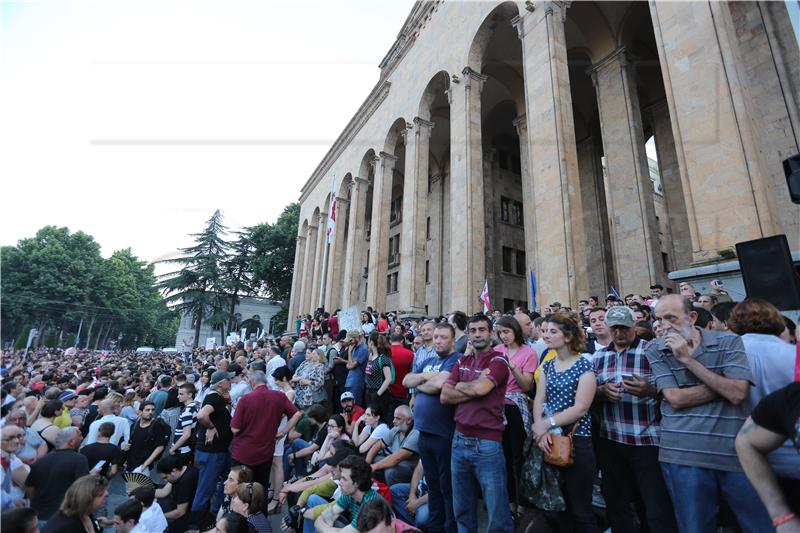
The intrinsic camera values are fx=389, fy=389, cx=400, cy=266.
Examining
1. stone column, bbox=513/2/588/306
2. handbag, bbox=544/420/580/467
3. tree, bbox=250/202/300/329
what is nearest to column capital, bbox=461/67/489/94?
stone column, bbox=513/2/588/306

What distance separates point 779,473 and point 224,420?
6.15 meters

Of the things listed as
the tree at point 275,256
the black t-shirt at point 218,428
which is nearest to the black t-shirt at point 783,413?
the black t-shirt at point 218,428

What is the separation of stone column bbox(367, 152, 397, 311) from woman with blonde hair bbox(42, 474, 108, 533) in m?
15.9

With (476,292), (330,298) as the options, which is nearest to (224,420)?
(476,292)

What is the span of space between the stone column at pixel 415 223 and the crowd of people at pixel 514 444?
10750mm

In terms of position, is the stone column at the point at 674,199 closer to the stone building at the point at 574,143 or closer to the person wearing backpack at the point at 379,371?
the stone building at the point at 574,143

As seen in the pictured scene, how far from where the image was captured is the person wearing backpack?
6367 mm

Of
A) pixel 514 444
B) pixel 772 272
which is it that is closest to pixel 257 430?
pixel 514 444

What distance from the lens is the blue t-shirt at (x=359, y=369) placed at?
24.6 ft

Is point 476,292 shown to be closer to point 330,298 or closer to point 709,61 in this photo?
point 709,61

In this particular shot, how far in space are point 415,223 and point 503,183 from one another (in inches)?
358

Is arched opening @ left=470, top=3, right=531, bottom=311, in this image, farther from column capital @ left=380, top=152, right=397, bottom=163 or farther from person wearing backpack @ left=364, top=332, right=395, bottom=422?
person wearing backpack @ left=364, top=332, right=395, bottom=422

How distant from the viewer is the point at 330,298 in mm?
26766

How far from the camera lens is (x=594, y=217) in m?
18.6
